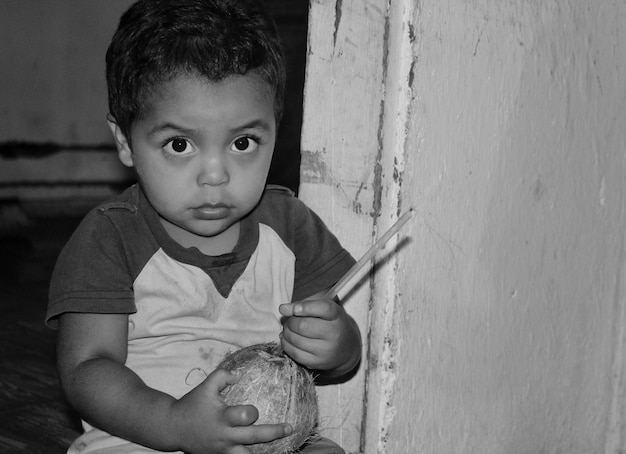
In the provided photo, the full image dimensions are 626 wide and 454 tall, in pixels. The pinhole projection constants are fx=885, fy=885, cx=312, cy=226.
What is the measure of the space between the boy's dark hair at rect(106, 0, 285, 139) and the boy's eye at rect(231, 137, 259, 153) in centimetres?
12

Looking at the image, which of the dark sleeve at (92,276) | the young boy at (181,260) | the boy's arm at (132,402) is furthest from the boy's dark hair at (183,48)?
the boy's arm at (132,402)

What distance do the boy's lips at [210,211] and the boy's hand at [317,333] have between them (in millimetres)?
251

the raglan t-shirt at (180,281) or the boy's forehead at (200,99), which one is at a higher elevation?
the boy's forehead at (200,99)

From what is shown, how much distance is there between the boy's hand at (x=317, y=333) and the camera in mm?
1716

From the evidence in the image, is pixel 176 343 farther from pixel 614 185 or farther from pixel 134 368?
pixel 614 185

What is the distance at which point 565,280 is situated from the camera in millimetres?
2434

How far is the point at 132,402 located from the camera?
66.9 inches

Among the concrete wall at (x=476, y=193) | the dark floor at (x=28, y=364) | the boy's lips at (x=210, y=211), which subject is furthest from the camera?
the dark floor at (x=28, y=364)

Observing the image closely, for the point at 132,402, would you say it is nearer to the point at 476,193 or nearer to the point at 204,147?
the point at 204,147

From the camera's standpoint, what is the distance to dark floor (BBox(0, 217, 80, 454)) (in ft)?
9.09

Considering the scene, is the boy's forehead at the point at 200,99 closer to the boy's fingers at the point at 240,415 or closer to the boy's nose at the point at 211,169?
the boy's nose at the point at 211,169

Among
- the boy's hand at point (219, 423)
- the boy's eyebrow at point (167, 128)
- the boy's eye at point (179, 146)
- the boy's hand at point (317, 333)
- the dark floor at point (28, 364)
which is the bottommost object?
the dark floor at point (28, 364)

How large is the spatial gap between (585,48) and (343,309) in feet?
3.44

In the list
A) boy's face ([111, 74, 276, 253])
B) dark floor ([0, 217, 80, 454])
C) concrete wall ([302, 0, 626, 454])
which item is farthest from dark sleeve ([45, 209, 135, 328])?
dark floor ([0, 217, 80, 454])
